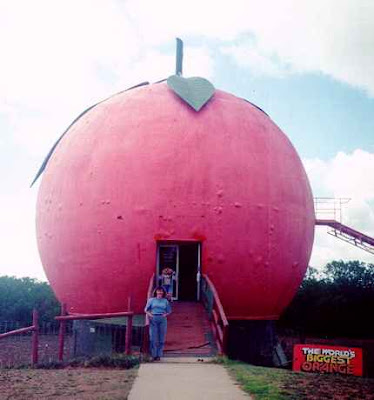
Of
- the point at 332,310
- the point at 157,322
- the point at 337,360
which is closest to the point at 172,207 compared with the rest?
the point at 157,322

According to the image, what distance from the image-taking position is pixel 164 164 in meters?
12.4

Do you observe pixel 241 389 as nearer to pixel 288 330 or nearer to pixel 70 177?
pixel 70 177

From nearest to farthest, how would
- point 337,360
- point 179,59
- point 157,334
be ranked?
point 337,360, point 157,334, point 179,59

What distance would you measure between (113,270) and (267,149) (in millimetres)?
4979

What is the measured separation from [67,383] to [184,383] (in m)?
1.63

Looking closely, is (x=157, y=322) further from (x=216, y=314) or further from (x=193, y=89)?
(x=193, y=89)

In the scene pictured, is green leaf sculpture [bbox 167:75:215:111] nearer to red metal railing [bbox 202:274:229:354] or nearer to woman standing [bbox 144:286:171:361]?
red metal railing [bbox 202:274:229:354]

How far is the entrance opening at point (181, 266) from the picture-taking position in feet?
42.8

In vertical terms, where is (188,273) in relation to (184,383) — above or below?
above

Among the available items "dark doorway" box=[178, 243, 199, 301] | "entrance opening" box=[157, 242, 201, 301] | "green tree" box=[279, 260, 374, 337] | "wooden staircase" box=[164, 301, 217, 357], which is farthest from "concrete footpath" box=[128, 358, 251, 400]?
"green tree" box=[279, 260, 374, 337]

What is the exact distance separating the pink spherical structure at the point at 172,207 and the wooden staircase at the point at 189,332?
0.91 metres

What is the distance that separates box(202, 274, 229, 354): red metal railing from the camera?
9.91 meters

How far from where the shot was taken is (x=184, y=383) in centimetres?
682

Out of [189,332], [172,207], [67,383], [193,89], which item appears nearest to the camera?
[67,383]
